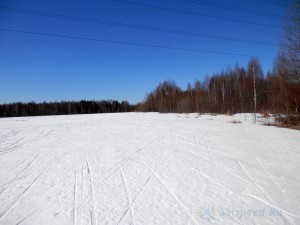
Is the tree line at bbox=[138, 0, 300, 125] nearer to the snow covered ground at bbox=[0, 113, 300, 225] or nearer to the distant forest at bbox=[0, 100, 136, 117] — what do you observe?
the snow covered ground at bbox=[0, 113, 300, 225]

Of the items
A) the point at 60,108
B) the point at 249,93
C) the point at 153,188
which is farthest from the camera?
the point at 60,108

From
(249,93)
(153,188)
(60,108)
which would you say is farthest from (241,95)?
(60,108)

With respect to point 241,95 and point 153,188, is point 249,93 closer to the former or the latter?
point 241,95

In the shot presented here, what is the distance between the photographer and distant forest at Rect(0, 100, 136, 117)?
89.9 metres

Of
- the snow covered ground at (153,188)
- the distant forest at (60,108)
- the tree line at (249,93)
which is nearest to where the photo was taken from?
the snow covered ground at (153,188)

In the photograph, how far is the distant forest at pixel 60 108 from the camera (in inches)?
3538

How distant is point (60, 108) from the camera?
321ft

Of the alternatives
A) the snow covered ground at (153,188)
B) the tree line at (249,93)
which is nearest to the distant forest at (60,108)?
the tree line at (249,93)

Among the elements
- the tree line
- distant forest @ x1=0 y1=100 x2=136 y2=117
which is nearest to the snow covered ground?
the tree line

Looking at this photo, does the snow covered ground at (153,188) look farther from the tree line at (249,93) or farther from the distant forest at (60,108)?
the distant forest at (60,108)

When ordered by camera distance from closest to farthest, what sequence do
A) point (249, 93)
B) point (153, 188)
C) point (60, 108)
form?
1. point (153, 188)
2. point (249, 93)
3. point (60, 108)

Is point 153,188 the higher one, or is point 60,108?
point 60,108

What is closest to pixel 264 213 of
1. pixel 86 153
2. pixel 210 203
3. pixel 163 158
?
pixel 210 203

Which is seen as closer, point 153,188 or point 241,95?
point 153,188
